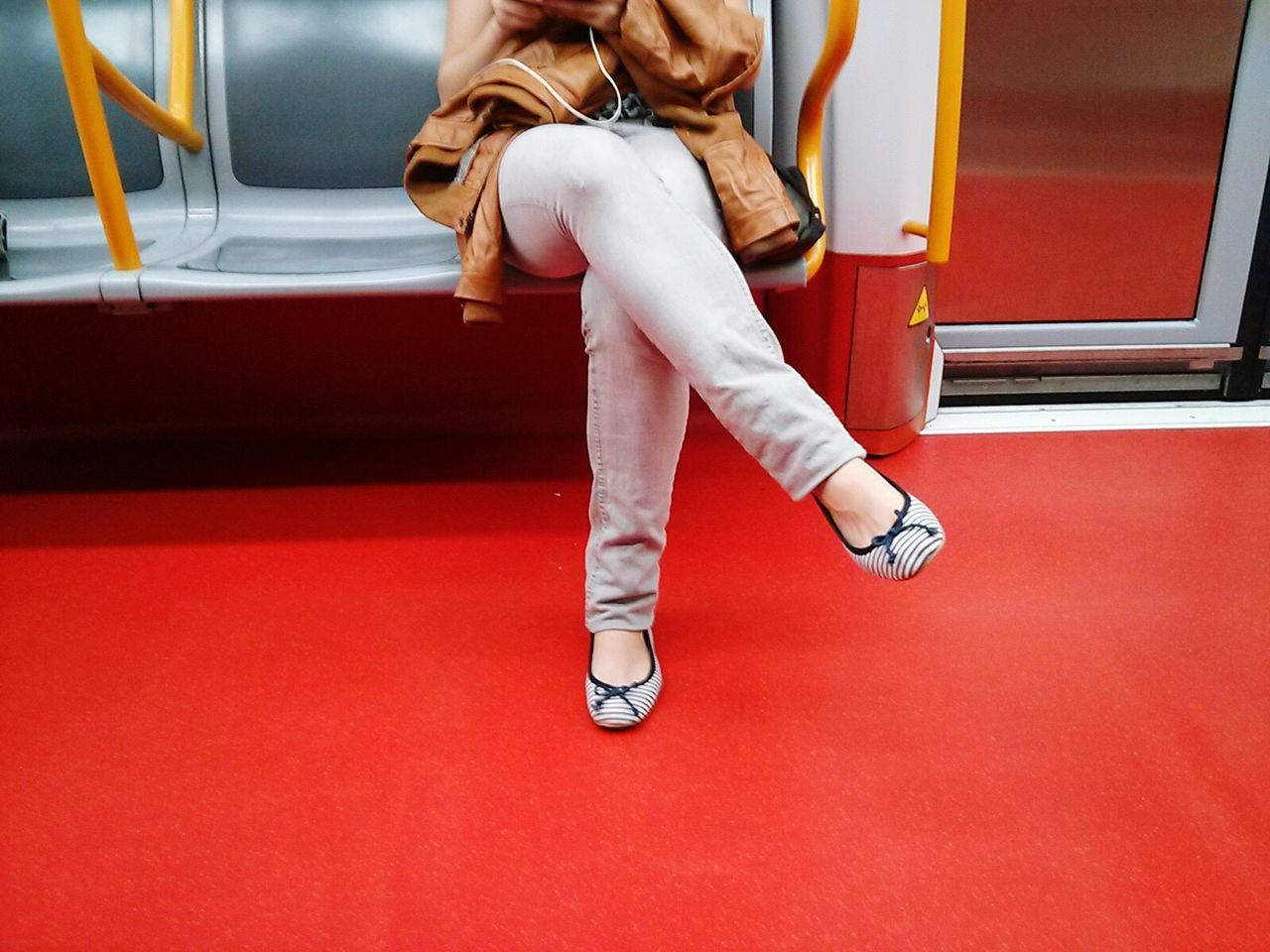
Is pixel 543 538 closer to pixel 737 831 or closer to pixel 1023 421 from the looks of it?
pixel 737 831

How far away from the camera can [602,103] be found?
119 cm

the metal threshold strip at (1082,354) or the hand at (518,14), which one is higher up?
the hand at (518,14)

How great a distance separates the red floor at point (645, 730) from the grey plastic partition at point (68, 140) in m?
0.56

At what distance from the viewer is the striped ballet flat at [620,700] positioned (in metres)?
1.06

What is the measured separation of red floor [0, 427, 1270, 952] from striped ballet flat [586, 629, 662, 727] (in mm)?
22

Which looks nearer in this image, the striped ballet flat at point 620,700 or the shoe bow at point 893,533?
the shoe bow at point 893,533

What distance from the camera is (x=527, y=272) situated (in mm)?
1164

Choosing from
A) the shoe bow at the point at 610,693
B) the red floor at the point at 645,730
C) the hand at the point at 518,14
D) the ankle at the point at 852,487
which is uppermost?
the hand at the point at 518,14

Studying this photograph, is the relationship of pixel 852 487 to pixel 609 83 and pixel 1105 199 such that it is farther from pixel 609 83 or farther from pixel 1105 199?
Answer: pixel 1105 199

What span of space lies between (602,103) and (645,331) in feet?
1.35

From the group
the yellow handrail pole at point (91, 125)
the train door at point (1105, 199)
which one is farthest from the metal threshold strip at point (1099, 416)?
the yellow handrail pole at point (91, 125)

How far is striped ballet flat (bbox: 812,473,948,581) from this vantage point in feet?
2.93

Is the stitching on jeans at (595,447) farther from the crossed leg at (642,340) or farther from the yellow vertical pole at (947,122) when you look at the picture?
the yellow vertical pole at (947,122)

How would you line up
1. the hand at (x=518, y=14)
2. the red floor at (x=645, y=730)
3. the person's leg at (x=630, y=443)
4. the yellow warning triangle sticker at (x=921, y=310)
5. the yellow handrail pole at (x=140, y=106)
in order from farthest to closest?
1. the yellow warning triangle sticker at (x=921, y=310)
2. the yellow handrail pole at (x=140, y=106)
3. the hand at (x=518, y=14)
4. the person's leg at (x=630, y=443)
5. the red floor at (x=645, y=730)
